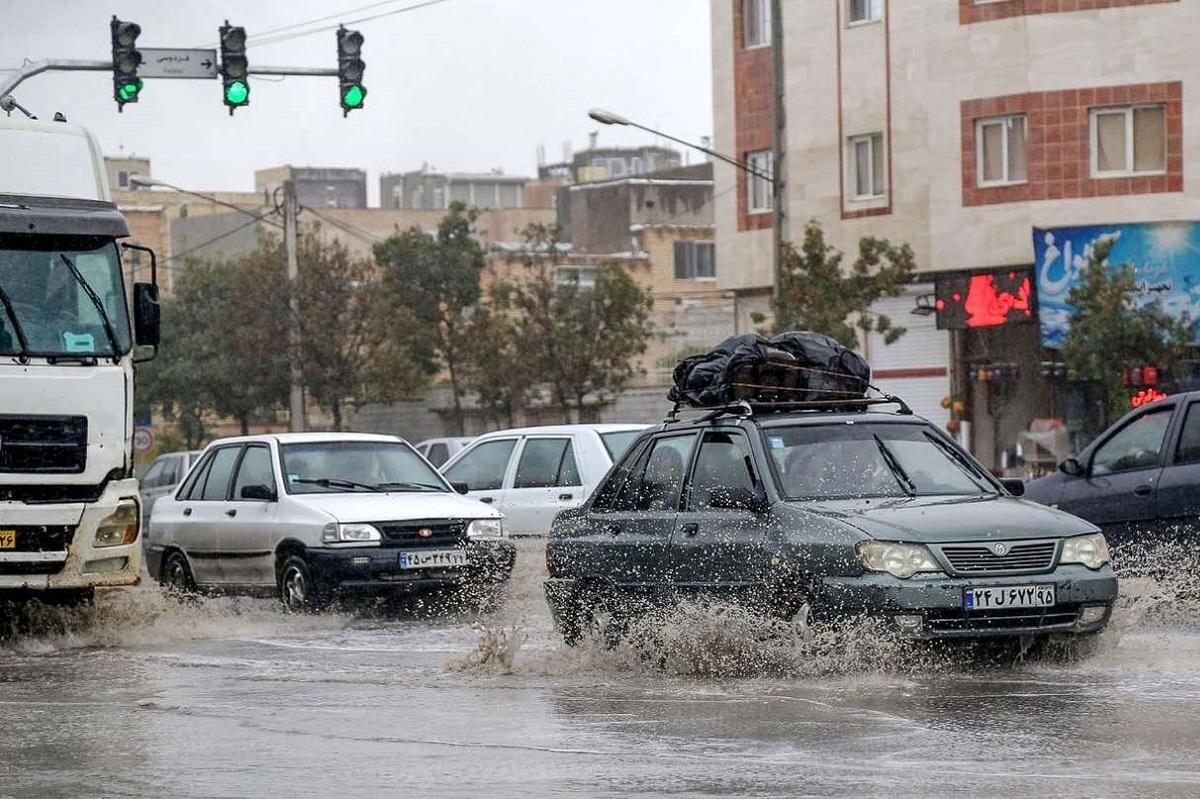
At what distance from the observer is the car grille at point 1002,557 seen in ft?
36.6

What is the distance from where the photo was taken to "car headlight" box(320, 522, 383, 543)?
17188mm

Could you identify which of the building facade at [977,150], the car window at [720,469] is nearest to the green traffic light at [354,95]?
the car window at [720,469]

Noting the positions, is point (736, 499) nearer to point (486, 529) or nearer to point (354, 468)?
point (486, 529)

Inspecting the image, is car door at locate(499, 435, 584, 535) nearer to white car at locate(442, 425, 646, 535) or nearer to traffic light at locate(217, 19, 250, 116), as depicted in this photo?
white car at locate(442, 425, 646, 535)

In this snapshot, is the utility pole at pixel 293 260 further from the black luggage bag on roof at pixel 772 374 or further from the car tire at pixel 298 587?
the black luggage bag on roof at pixel 772 374

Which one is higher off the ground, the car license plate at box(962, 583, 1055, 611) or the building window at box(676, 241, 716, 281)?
the building window at box(676, 241, 716, 281)

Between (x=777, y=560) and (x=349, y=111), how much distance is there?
1284cm

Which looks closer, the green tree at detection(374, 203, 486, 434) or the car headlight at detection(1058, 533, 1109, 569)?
the car headlight at detection(1058, 533, 1109, 569)

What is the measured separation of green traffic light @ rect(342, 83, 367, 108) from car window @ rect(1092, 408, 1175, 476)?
10.2m

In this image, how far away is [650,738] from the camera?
9.48 meters

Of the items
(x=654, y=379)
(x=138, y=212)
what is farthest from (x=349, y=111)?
(x=138, y=212)

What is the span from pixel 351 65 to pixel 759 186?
22242 mm

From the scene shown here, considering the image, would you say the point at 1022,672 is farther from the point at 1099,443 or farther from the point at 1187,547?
the point at 1099,443

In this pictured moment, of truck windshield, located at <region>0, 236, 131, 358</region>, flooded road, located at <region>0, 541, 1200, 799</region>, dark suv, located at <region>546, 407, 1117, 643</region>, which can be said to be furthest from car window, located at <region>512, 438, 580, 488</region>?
dark suv, located at <region>546, 407, 1117, 643</region>
